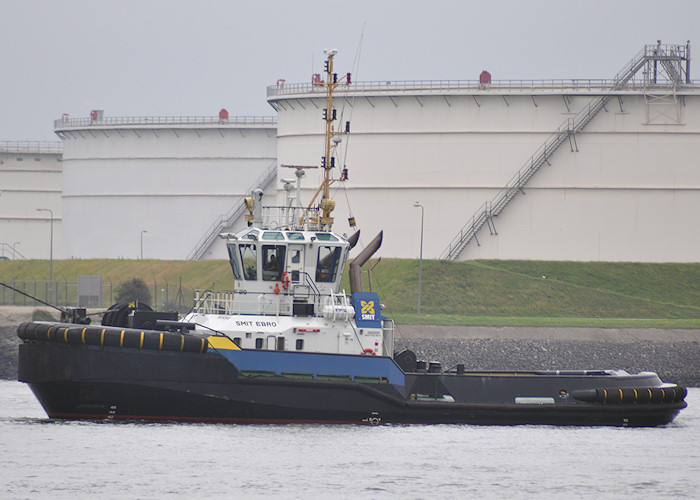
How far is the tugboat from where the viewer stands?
25.6m

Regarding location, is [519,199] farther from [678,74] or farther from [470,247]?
[678,74]

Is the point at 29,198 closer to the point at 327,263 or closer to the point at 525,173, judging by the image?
the point at 525,173

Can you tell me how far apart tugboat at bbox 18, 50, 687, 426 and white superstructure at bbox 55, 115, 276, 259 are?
134ft

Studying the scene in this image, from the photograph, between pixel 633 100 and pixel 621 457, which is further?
pixel 633 100

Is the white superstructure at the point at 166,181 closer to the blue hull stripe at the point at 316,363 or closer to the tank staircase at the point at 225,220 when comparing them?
the tank staircase at the point at 225,220

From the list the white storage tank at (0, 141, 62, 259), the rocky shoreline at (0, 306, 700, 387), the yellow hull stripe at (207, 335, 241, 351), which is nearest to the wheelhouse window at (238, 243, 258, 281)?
the yellow hull stripe at (207, 335, 241, 351)

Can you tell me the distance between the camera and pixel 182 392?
84.6ft

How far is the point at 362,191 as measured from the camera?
57219 mm

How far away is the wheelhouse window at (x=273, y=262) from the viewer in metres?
27.7

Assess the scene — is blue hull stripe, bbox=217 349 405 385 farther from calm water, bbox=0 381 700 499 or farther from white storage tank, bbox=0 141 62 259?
white storage tank, bbox=0 141 62 259

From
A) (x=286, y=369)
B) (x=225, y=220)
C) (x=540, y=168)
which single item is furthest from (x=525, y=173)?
(x=286, y=369)

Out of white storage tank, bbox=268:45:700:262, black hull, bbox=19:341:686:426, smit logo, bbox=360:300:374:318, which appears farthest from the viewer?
white storage tank, bbox=268:45:700:262

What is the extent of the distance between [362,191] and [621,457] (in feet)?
107

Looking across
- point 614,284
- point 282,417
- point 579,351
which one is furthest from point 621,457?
point 614,284
